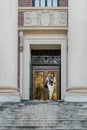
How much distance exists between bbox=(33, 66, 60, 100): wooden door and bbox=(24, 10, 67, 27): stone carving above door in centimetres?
276

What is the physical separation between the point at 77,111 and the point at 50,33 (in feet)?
23.6

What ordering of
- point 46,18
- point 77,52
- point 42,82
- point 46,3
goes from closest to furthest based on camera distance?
point 77,52 → point 46,18 → point 46,3 → point 42,82

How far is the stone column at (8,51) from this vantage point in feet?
83.9

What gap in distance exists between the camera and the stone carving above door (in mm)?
28203

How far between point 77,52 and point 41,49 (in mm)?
4179

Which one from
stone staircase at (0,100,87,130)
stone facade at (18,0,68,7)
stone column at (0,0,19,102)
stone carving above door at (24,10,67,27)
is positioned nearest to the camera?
stone staircase at (0,100,87,130)

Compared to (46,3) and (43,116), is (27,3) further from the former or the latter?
(43,116)

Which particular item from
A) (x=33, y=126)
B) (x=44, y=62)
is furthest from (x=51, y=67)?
(x=33, y=126)

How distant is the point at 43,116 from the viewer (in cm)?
2175

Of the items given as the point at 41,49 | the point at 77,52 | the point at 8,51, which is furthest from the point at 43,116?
the point at 41,49

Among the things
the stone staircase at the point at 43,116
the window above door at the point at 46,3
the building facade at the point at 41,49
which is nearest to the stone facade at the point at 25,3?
the building facade at the point at 41,49

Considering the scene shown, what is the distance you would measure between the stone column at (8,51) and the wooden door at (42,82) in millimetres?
3803

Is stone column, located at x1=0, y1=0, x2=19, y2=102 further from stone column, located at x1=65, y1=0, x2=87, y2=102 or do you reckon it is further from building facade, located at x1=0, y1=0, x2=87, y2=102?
stone column, located at x1=65, y1=0, x2=87, y2=102

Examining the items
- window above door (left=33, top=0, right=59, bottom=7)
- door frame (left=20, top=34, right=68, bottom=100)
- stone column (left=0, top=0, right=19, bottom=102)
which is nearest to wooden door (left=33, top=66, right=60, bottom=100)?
door frame (left=20, top=34, right=68, bottom=100)
